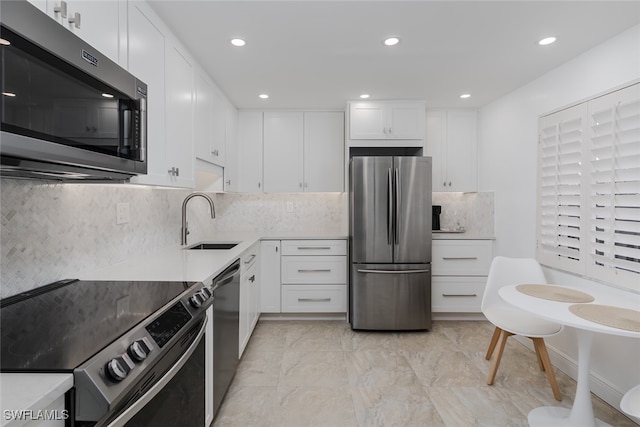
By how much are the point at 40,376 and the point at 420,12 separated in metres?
2.22

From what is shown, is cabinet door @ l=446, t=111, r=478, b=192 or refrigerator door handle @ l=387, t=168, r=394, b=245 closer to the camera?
refrigerator door handle @ l=387, t=168, r=394, b=245

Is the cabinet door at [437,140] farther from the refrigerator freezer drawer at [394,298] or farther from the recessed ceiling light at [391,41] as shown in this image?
the recessed ceiling light at [391,41]


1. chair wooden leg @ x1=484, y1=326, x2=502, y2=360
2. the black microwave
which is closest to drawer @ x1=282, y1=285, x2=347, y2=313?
chair wooden leg @ x1=484, y1=326, x2=502, y2=360

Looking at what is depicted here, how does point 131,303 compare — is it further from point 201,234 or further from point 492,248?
point 492,248

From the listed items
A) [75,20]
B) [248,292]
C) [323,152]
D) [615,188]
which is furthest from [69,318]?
[323,152]

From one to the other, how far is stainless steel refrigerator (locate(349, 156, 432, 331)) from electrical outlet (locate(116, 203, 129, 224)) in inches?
77.1

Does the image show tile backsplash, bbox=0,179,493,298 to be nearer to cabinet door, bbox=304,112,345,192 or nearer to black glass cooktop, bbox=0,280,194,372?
black glass cooktop, bbox=0,280,194,372

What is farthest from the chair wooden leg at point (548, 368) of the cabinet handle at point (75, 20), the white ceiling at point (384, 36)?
the cabinet handle at point (75, 20)

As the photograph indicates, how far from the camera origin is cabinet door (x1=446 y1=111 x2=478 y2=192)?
3.92m

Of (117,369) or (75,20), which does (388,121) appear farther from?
(117,369)

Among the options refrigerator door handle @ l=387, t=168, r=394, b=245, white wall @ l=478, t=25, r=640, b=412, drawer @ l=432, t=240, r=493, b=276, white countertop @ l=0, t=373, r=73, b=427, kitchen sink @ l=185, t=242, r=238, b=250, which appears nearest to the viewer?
white countertop @ l=0, t=373, r=73, b=427

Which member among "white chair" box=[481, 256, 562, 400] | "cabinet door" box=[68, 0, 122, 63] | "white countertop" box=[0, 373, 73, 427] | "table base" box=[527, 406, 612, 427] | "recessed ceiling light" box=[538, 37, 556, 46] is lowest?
"table base" box=[527, 406, 612, 427]

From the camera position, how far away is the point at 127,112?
136 cm

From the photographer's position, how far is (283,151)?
12.9 ft
